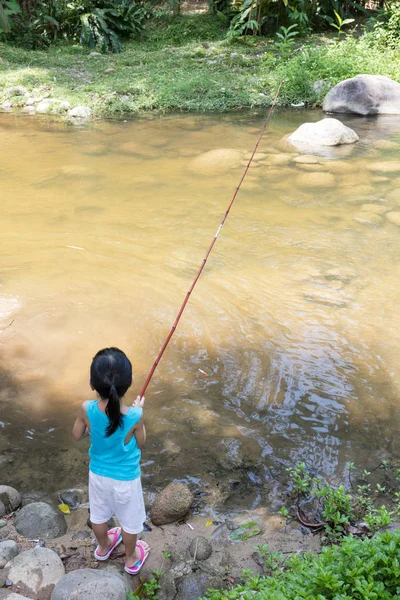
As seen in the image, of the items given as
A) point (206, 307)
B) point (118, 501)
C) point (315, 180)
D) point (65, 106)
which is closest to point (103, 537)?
point (118, 501)

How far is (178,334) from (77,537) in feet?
6.49

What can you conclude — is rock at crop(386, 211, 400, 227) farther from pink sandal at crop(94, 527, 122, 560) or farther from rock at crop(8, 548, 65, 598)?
rock at crop(8, 548, 65, 598)

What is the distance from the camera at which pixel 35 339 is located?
4445 millimetres

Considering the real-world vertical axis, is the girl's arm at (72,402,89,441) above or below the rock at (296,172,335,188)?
above

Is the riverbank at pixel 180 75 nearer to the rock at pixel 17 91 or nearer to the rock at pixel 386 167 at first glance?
the rock at pixel 17 91

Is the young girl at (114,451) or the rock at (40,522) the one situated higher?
the young girl at (114,451)

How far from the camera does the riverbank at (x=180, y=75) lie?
11.1 metres

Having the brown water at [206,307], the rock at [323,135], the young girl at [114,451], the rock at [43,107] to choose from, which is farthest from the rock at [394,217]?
the rock at [43,107]

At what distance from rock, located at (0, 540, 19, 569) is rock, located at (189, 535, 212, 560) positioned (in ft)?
2.61

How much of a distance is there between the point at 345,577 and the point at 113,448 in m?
1.03

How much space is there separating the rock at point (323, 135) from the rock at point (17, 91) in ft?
17.5

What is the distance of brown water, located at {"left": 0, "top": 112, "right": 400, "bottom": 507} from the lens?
11.4 feet

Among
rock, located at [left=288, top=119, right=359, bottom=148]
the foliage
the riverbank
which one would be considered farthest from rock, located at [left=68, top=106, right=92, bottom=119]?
the foliage

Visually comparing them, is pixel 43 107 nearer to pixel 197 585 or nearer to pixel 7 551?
pixel 7 551
